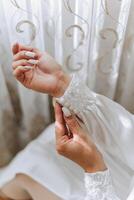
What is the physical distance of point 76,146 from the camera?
0.70 meters

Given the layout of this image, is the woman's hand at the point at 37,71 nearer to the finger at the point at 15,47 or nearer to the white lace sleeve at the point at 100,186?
the finger at the point at 15,47

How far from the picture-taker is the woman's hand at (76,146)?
2.31 ft

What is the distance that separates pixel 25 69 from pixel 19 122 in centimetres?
45

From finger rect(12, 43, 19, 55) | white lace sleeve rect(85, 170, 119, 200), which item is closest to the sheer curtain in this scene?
finger rect(12, 43, 19, 55)

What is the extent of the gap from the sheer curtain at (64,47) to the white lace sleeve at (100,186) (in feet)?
1.31

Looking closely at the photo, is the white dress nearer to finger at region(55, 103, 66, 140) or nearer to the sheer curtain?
finger at region(55, 103, 66, 140)

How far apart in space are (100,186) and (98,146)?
0.17 meters

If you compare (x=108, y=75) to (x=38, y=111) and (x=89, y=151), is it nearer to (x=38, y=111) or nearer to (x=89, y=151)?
(x=38, y=111)

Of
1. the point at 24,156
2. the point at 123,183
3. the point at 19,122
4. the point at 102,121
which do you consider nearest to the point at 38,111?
the point at 19,122

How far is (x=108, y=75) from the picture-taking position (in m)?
1.05

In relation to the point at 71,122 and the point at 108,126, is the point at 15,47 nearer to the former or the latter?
the point at 71,122

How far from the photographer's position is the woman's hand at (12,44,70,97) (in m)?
0.74

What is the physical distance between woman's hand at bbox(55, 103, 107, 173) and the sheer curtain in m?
0.27

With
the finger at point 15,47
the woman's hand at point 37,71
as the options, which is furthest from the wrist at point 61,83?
the finger at point 15,47
